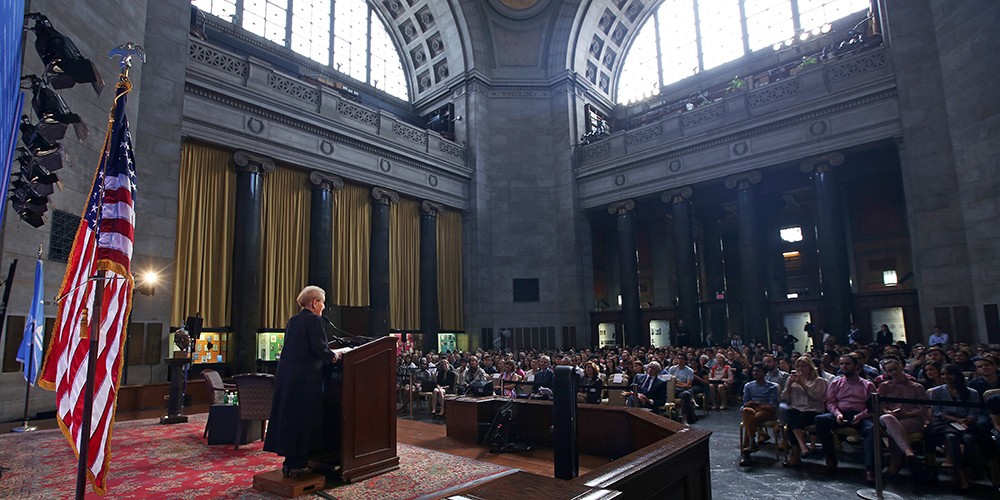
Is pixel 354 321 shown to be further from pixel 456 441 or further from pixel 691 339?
pixel 691 339

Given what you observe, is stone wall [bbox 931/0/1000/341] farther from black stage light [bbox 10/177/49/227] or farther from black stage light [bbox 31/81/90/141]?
black stage light [bbox 10/177/49/227]

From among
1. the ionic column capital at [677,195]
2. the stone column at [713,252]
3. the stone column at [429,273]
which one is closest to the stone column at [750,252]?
the ionic column capital at [677,195]

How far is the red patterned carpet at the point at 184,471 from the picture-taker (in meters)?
4.02

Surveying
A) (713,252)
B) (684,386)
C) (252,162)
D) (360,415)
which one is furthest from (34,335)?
(713,252)

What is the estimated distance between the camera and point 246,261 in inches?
539

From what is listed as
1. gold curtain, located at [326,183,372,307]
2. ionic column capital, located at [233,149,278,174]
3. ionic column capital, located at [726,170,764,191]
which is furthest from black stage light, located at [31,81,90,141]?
ionic column capital, located at [726,170,764,191]

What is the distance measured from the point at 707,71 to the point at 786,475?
2134 cm

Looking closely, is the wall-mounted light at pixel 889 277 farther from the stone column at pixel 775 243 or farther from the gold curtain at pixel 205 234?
the gold curtain at pixel 205 234

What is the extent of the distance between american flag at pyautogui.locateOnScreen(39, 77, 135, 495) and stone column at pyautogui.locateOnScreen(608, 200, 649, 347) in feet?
57.8

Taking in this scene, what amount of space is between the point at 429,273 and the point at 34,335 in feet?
41.0

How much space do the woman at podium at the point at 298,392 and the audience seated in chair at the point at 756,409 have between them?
496cm

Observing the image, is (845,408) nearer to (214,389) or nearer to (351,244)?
(214,389)

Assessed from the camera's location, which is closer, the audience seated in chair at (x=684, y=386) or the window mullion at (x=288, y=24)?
the audience seated in chair at (x=684, y=386)

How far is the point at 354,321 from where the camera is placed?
49.6 feet
